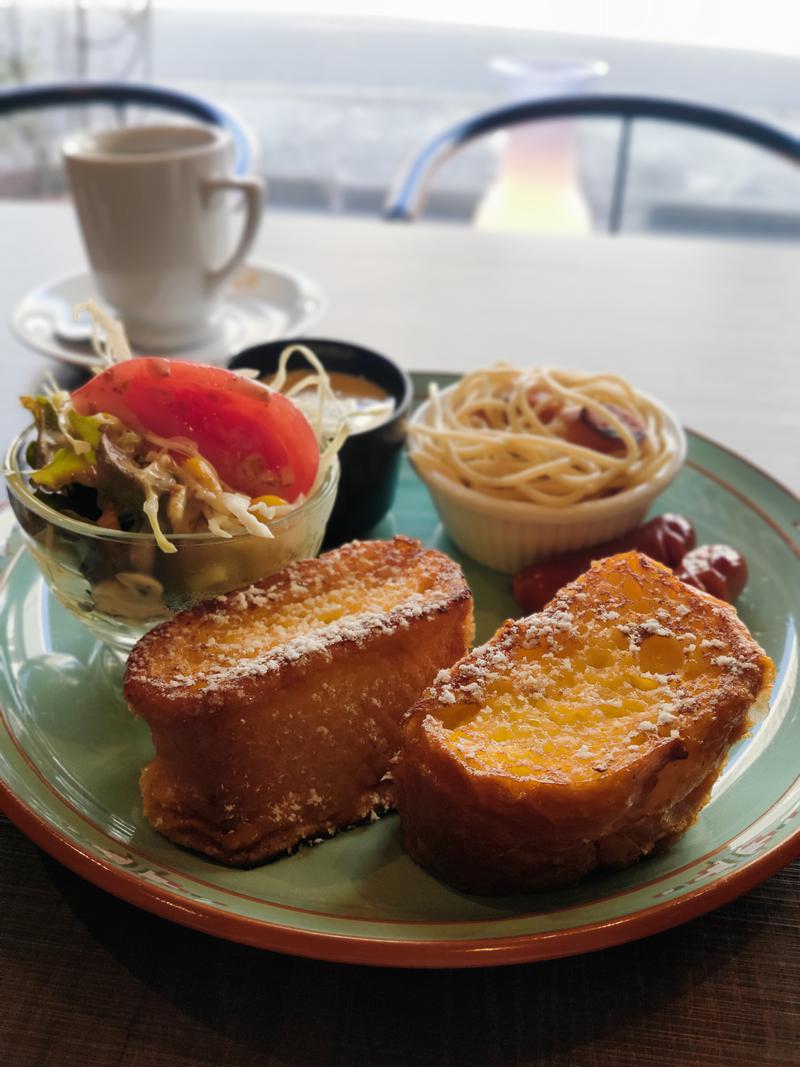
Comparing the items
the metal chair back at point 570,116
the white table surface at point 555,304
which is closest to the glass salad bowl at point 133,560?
the white table surface at point 555,304

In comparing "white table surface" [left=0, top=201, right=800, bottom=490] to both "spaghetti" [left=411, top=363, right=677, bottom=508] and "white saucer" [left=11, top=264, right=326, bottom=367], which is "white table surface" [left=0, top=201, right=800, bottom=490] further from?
"spaghetti" [left=411, top=363, right=677, bottom=508]

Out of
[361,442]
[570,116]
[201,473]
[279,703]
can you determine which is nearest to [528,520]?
[361,442]

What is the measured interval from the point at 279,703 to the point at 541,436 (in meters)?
1.16

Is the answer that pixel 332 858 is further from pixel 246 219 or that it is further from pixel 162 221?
pixel 246 219

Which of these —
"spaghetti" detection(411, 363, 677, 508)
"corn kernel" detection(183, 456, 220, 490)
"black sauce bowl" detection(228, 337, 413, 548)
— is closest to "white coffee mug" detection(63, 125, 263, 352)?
"black sauce bowl" detection(228, 337, 413, 548)

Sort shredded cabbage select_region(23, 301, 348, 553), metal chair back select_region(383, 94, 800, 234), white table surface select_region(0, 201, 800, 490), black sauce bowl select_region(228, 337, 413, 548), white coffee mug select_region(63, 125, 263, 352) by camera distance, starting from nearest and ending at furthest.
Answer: shredded cabbage select_region(23, 301, 348, 553) → black sauce bowl select_region(228, 337, 413, 548) → white coffee mug select_region(63, 125, 263, 352) → white table surface select_region(0, 201, 800, 490) → metal chair back select_region(383, 94, 800, 234)

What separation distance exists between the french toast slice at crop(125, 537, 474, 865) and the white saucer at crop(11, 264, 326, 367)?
4.99 feet

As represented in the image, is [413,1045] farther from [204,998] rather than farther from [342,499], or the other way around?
[342,499]

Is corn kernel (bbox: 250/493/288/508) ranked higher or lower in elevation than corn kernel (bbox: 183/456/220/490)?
lower

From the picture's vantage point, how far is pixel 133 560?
1.67m

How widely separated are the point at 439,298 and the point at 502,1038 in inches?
115

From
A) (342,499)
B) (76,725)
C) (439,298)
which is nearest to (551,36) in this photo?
(439,298)

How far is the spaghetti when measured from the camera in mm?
2309

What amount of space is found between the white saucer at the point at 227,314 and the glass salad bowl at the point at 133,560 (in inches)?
49.0
